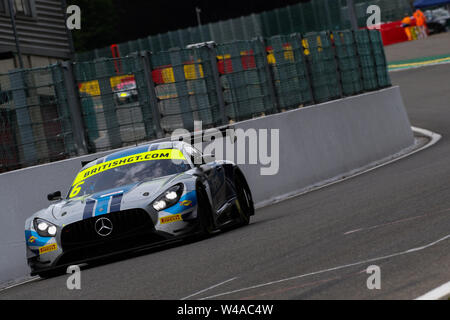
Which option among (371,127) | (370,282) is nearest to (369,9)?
(371,127)

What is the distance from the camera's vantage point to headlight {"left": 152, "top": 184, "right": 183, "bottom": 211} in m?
11.7

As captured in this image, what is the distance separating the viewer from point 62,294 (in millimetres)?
9531

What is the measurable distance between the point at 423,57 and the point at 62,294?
42603 mm

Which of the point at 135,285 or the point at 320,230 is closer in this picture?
the point at 135,285

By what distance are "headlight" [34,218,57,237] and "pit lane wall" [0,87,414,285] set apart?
133cm

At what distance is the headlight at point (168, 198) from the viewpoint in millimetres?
11672

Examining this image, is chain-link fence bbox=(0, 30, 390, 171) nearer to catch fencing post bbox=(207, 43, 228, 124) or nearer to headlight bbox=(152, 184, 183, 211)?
catch fencing post bbox=(207, 43, 228, 124)

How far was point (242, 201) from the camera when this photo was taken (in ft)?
46.2

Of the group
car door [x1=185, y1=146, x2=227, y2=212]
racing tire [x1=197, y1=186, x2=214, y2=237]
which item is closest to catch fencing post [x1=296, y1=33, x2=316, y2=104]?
car door [x1=185, y1=146, x2=227, y2=212]

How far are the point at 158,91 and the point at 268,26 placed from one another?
5536 cm
